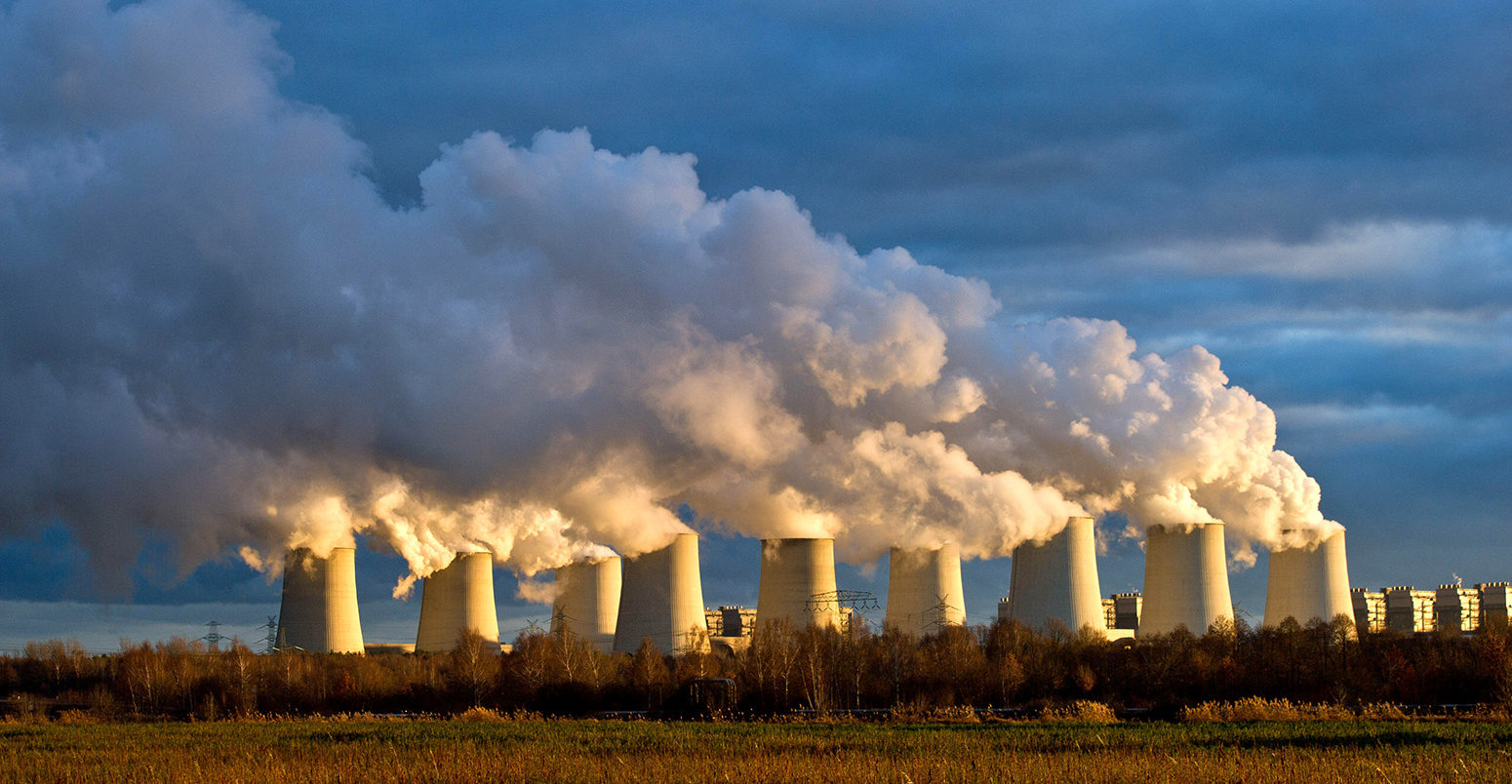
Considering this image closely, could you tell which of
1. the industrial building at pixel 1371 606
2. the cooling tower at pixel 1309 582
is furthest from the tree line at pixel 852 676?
the industrial building at pixel 1371 606

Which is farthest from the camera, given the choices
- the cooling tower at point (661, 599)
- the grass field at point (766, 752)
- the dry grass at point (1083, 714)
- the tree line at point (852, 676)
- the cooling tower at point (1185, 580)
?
the cooling tower at point (1185, 580)

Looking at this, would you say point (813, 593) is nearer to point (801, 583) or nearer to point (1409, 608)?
point (801, 583)

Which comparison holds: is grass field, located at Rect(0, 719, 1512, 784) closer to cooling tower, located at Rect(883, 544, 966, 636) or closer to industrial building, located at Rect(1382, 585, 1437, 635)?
cooling tower, located at Rect(883, 544, 966, 636)

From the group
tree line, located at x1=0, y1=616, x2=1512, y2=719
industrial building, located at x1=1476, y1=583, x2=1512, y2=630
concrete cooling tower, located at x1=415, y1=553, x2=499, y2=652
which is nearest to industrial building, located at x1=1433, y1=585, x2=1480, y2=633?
industrial building, located at x1=1476, y1=583, x2=1512, y2=630

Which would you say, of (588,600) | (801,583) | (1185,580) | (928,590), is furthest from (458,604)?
(1185,580)

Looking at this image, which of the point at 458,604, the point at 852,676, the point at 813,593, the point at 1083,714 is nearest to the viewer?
the point at 1083,714

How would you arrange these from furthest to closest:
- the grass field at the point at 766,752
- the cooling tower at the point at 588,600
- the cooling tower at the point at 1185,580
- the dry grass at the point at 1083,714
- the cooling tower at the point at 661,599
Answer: the cooling tower at the point at 588,600, the cooling tower at the point at 1185,580, the cooling tower at the point at 661,599, the dry grass at the point at 1083,714, the grass field at the point at 766,752

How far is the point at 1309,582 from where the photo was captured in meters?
53.8

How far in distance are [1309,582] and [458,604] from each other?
2821 centimetres

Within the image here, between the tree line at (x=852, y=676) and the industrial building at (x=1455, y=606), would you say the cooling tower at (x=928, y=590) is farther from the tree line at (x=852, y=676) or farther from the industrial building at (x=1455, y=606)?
the industrial building at (x=1455, y=606)

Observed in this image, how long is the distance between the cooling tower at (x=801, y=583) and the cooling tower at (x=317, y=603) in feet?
42.2

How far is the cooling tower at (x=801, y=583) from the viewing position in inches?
1850

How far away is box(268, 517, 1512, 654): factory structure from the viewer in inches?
1882

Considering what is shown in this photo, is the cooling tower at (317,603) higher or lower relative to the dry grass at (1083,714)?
higher
